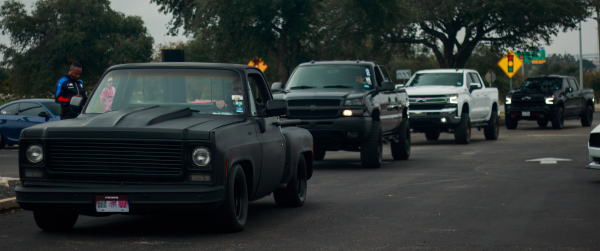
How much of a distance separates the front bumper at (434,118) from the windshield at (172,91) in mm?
13280

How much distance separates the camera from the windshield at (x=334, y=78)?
14.7m

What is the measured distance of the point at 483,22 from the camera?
40281mm

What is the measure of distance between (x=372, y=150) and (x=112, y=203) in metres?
8.07

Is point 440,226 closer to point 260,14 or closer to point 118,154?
point 118,154

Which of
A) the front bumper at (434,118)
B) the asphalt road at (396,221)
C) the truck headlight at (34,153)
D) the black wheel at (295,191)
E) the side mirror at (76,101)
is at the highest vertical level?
the side mirror at (76,101)

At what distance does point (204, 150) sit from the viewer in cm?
641

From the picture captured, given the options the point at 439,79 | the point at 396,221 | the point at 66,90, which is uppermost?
the point at 439,79

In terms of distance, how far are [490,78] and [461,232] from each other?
111ft

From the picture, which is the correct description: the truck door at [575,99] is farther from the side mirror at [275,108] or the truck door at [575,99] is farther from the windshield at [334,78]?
the side mirror at [275,108]

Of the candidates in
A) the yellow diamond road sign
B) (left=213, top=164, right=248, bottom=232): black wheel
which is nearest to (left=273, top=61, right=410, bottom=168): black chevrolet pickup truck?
(left=213, top=164, right=248, bottom=232): black wheel

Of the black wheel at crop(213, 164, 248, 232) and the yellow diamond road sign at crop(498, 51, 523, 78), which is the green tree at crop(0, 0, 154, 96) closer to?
the yellow diamond road sign at crop(498, 51, 523, 78)

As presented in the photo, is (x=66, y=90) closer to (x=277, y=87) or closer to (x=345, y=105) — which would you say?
(x=277, y=87)

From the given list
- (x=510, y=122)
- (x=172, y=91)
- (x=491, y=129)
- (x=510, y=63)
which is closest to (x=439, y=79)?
(x=491, y=129)

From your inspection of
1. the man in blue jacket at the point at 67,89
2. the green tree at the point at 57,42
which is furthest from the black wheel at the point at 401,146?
the green tree at the point at 57,42
